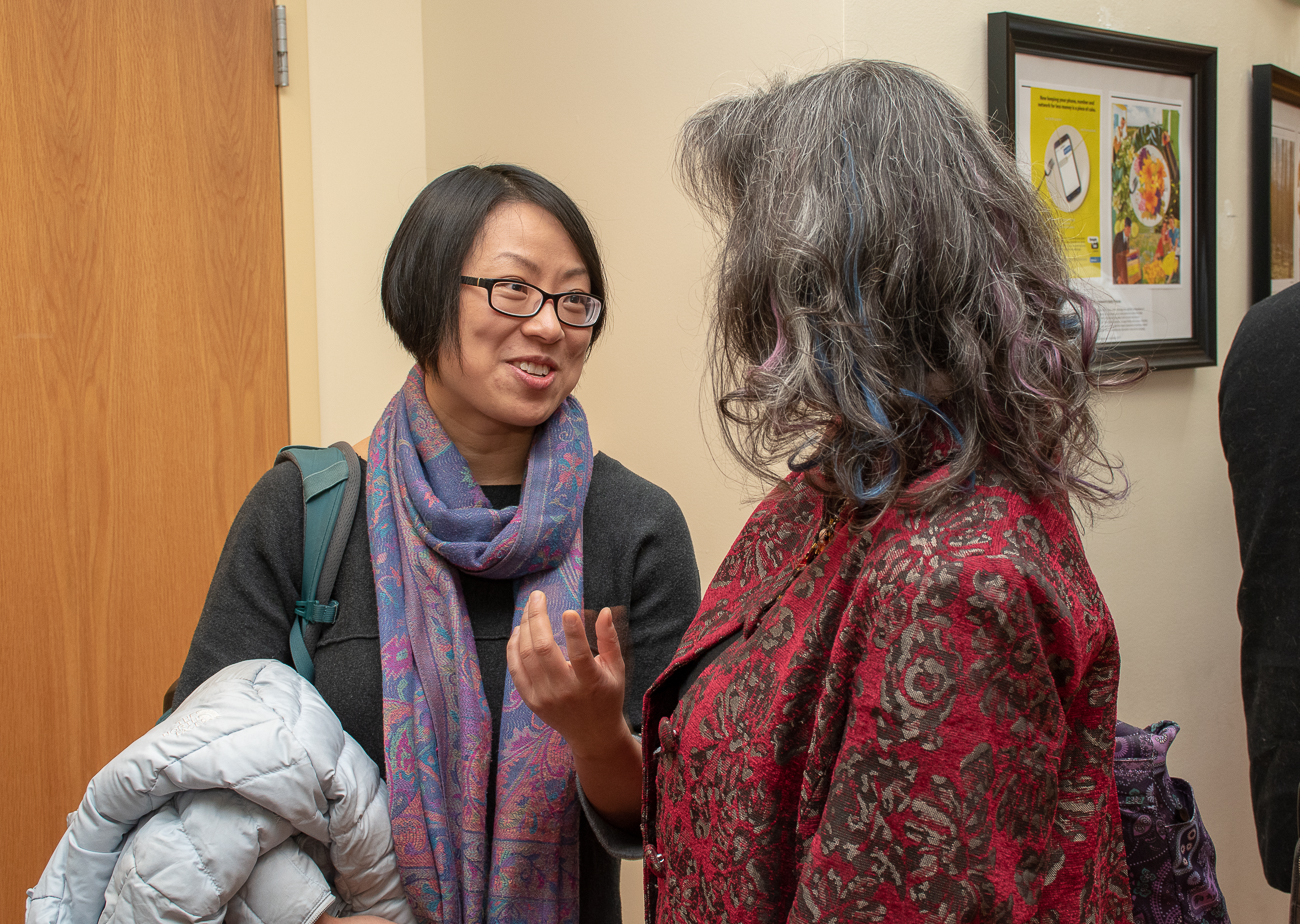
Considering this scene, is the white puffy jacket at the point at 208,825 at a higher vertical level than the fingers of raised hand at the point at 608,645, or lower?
lower

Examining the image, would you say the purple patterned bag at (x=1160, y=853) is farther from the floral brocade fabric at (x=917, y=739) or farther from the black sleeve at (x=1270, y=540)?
the black sleeve at (x=1270, y=540)

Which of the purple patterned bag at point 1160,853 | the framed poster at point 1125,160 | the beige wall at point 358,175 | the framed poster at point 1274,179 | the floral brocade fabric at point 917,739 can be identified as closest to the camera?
the floral brocade fabric at point 917,739

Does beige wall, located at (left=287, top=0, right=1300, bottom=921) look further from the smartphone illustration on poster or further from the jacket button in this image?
the jacket button

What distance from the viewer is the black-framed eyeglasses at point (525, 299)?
4.32 feet

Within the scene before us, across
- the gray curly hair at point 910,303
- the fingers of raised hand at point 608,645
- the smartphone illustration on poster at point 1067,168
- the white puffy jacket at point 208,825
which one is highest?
the smartphone illustration on poster at point 1067,168

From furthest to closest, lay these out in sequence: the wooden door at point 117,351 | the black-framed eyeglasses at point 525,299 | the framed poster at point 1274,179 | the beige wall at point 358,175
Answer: the beige wall at point 358,175 → the framed poster at point 1274,179 → the wooden door at point 117,351 → the black-framed eyeglasses at point 525,299

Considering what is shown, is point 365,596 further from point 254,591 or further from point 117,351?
point 117,351

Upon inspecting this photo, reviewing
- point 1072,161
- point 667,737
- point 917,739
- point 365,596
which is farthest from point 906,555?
point 1072,161

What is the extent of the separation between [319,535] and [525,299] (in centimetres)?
42

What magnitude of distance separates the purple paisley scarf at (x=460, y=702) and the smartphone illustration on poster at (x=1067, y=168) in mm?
1120

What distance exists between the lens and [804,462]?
34.1 inches

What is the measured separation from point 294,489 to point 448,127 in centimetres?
145

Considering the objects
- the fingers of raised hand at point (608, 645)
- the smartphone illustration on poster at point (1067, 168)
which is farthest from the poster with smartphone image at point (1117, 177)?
the fingers of raised hand at point (608, 645)

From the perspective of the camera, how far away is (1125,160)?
191 cm
